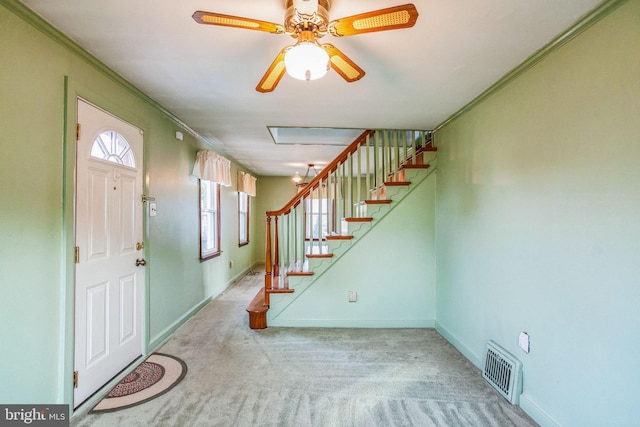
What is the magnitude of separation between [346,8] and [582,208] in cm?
172

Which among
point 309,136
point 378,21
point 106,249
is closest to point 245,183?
point 309,136

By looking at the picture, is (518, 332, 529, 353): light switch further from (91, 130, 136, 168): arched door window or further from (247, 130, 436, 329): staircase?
(91, 130, 136, 168): arched door window

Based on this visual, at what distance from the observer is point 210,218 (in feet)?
15.5

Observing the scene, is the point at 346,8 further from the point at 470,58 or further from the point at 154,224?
the point at 154,224

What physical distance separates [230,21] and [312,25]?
40cm

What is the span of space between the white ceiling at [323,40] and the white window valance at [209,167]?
30.3 inches

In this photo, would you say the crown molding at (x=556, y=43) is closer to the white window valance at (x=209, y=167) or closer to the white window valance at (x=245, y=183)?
the white window valance at (x=209, y=167)

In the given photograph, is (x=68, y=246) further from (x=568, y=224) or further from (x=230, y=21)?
(x=568, y=224)

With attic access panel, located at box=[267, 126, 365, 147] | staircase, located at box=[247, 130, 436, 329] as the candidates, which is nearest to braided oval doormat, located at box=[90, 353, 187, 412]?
staircase, located at box=[247, 130, 436, 329]

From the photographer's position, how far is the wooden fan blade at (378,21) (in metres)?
1.18

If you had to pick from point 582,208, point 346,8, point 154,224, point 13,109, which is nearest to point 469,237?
point 582,208

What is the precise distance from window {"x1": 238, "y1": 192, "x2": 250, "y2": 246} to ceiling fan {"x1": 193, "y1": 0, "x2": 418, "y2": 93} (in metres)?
5.19

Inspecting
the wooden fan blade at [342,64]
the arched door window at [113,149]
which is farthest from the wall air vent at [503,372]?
the arched door window at [113,149]

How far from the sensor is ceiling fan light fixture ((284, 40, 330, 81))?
4.33ft
